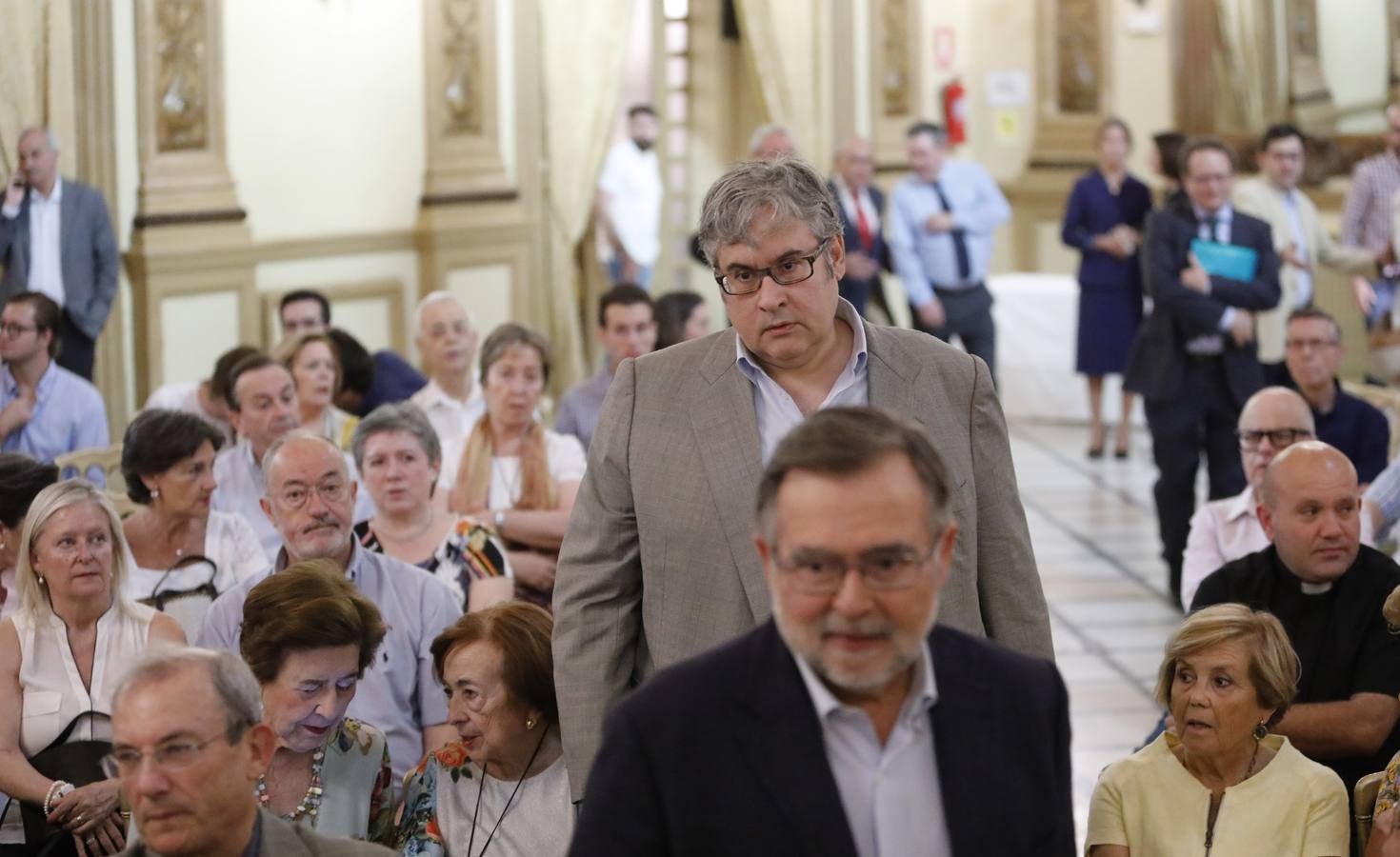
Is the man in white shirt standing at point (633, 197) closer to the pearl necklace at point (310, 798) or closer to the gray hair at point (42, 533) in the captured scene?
the gray hair at point (42, 533)

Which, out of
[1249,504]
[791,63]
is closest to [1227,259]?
[1249,504]

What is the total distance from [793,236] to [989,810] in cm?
104

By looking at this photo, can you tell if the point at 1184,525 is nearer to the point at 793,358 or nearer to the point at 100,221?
the point at 100,221

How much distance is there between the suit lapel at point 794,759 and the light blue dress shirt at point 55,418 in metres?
4.85

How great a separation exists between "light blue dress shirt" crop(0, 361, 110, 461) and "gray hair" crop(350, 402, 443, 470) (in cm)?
171

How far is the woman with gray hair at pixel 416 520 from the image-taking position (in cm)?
467

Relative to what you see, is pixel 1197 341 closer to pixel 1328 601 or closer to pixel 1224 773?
pixel 1328 601

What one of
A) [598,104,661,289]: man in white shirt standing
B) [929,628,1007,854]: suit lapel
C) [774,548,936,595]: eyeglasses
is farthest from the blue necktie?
[774,548,936,595]: eyeglasses

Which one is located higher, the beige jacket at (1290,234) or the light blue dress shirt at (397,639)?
the beige jacket at (1290,234)

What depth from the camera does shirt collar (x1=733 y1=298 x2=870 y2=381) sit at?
2773 mm

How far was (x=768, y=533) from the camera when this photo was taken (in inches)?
72.6

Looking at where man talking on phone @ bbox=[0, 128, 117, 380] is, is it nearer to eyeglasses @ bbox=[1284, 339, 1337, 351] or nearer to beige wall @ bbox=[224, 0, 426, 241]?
beige wall @ bbox=[224, 0, 426, 241]

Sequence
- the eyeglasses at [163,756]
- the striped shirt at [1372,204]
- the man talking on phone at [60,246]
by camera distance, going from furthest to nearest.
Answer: the striped shirt at [1372,204]
the man talking on phone at [60,246]
the eyeglasses at [163,756]

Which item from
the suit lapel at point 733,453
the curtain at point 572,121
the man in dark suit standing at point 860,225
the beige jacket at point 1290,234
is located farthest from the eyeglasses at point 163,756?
the curtain at point 572,121
